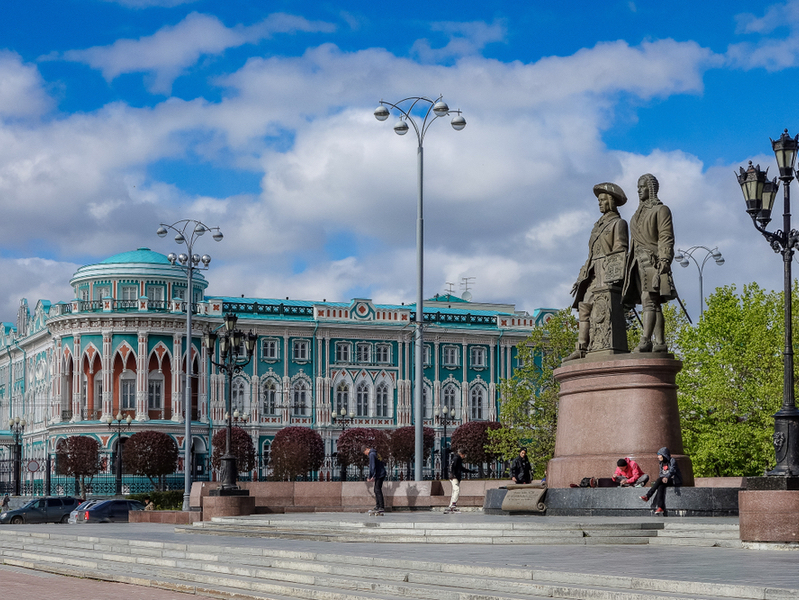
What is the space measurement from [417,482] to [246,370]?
181ft

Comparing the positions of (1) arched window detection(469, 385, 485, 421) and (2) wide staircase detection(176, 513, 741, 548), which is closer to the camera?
(2) wide staircase detection(176, 513, 741, 548)

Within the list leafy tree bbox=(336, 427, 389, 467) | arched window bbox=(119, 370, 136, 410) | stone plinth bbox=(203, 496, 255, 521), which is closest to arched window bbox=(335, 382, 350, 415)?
leafy tree bbox=(336, 427, 389, 467)

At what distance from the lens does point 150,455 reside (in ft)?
246

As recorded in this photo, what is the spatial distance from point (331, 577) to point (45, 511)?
34.2 m

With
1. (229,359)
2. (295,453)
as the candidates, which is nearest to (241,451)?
(295,453)

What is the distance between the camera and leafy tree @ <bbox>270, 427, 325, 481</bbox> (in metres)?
76.9

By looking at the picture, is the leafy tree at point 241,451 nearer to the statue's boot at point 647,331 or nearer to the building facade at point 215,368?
the building facade at point 215,368

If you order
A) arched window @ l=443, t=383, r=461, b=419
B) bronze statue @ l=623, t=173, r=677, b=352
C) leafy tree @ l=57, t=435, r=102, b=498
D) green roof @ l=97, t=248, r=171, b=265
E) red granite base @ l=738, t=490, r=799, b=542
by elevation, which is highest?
green roof @ l=97, t=248, r=171, b=265

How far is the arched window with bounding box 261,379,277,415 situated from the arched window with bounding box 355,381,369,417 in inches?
243

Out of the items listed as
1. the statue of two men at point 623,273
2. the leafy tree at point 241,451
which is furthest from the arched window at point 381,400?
the statue of two men at point 623,273

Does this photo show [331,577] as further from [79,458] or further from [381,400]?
[381,400]

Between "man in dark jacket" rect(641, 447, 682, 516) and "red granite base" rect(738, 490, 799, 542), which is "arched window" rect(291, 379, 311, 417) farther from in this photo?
"red granite base" rect(738, 490, 799, 542)

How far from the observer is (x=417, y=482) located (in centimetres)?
3203

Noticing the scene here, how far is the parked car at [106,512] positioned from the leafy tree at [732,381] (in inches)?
828
